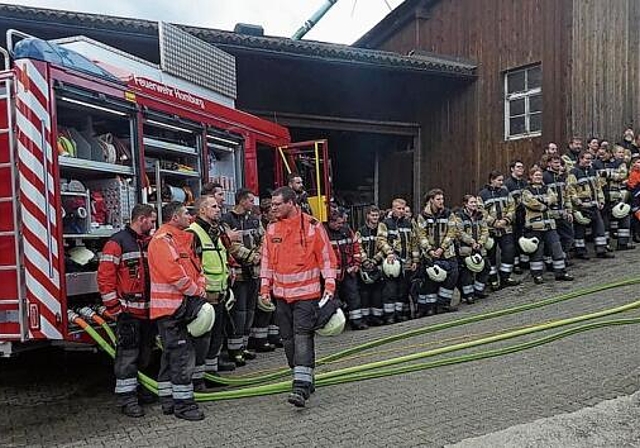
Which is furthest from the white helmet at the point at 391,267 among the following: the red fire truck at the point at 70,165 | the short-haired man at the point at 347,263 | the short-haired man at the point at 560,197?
the red fire truck at the point at 70,165

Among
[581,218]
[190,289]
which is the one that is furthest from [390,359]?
[581,218]

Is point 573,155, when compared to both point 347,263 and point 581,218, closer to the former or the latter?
point 581,218

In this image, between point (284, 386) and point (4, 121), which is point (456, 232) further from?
point (4, 121)

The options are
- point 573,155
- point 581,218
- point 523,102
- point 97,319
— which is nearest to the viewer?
point 97,319

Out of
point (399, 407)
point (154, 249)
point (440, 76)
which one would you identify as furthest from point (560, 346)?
point (440, 76)

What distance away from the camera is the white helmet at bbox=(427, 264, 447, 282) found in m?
8.43

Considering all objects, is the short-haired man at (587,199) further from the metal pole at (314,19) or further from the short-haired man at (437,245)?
the metal pole at (314,19)

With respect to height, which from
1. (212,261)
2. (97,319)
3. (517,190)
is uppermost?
(517,190)

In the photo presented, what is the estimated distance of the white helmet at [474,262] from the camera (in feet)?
28.5

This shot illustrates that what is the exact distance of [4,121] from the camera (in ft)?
15.5

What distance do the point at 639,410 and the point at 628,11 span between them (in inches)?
422

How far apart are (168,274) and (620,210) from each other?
7877 millimetres

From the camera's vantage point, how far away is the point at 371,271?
325 inches

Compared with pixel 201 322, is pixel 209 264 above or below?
above
